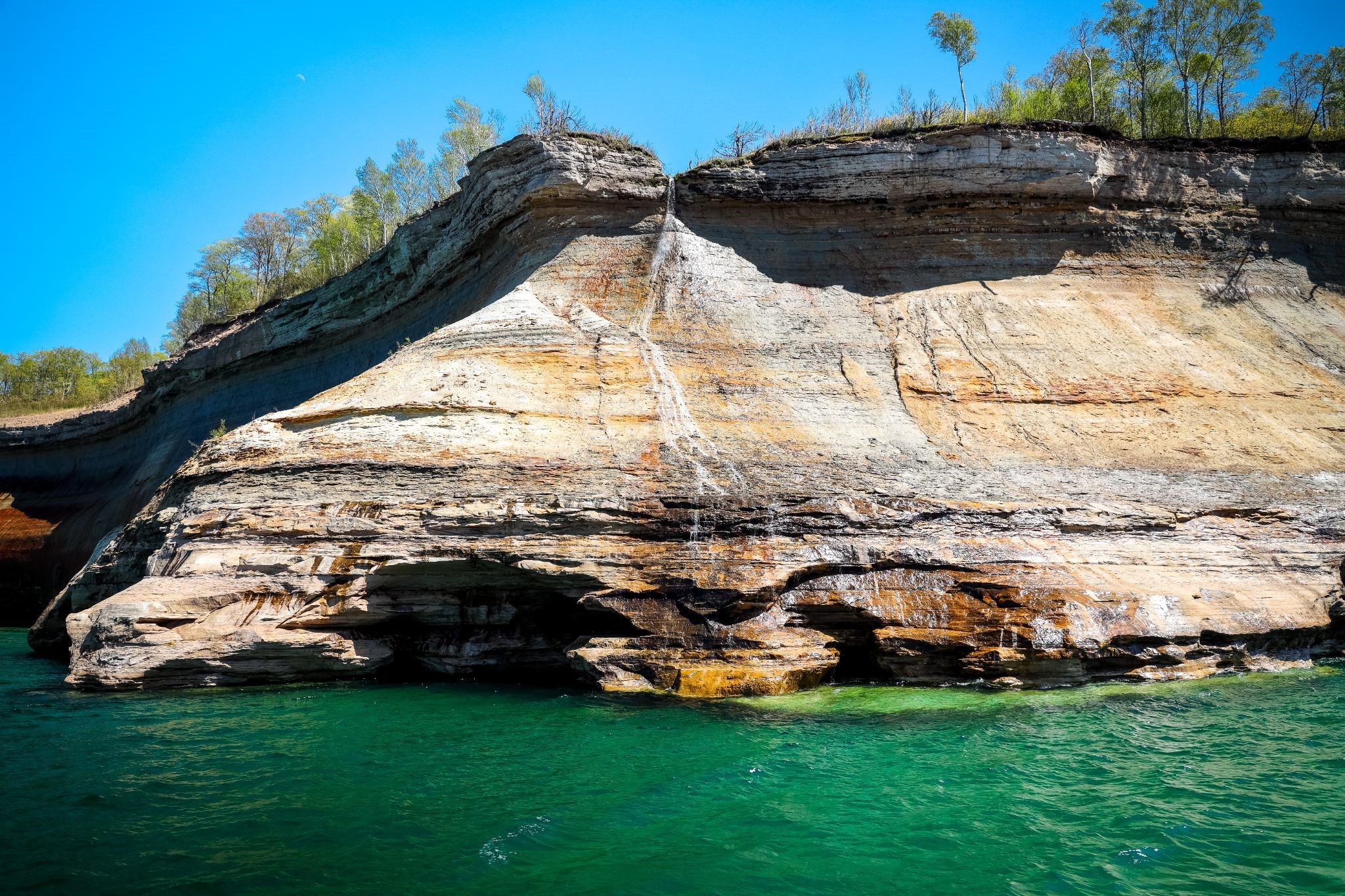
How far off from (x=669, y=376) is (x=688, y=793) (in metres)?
8.16

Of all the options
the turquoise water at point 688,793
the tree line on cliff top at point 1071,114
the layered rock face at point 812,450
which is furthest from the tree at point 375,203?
the turquoise water at point 688,793

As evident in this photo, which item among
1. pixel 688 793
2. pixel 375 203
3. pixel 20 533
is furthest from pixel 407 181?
pixel 688 793

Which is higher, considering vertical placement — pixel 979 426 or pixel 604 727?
pixel 979 426

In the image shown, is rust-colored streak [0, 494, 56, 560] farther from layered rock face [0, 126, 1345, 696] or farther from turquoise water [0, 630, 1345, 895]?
turquoise water [0, 630, 1345, 895]

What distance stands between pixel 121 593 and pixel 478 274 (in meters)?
9.80

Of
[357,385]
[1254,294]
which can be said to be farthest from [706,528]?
[1254,294]

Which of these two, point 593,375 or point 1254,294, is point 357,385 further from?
point 1254,294

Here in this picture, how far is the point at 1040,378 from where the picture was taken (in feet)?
45.9

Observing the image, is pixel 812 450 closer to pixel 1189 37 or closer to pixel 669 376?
pixel 669 376

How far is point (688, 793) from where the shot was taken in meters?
6.32

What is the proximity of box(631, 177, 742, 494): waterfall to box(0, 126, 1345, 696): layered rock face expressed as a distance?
6 cm

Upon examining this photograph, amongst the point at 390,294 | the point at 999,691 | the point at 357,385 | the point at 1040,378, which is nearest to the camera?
the point at 999,691

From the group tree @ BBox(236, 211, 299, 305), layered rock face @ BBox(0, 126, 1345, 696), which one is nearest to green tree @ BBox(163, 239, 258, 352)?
tree @ BBox(236, 211, 299, 305)

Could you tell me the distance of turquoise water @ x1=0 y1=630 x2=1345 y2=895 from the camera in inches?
192
